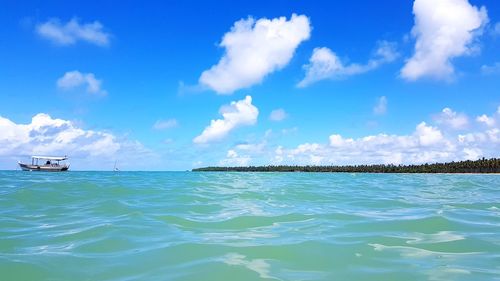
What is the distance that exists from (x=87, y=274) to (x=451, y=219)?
11.2 m

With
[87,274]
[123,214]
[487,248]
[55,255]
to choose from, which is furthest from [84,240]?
[487,248]

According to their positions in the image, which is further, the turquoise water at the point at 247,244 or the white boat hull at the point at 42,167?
the white boat hull at the point at 42,167

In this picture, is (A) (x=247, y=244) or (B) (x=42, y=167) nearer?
(A) (x=247, y=244)

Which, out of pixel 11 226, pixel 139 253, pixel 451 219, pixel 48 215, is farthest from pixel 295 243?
pixel 48 215

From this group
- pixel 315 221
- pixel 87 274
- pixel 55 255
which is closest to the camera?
pixel 87 274

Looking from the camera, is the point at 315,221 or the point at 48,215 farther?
the point at 48,215

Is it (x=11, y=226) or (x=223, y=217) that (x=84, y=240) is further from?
(x=223, y=217)

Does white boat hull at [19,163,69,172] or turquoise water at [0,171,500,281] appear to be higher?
white boat hull at [19,163,69,172]

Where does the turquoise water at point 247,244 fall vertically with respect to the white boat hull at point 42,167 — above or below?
below

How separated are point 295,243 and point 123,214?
7382 mm

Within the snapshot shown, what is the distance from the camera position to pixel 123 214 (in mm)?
14469

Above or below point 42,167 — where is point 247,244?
below

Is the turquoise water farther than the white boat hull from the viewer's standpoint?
→ No

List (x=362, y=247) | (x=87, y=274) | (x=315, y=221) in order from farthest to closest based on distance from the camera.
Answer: (x=315, y=221) → (x=362, y=247) → (x=87, y=274)
